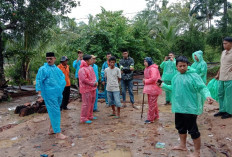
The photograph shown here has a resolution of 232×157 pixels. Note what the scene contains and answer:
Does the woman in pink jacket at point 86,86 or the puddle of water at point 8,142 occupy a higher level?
the woman in pink jacket at point 86,86

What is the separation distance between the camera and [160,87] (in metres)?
4.84

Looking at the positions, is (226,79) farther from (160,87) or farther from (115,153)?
(115,153)

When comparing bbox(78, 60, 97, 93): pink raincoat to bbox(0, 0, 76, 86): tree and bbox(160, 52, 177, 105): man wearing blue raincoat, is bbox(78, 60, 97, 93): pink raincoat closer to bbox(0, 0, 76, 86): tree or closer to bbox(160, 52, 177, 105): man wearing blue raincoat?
bbox(160, 52, 177, 105): man wearing blue raincoat

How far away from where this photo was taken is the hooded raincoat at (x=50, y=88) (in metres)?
4.21

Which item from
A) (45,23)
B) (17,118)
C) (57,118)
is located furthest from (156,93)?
(45,23)

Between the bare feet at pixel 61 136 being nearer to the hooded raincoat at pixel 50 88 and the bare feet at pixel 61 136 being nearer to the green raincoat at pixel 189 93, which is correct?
the hooded raincoat at pixel 50 88

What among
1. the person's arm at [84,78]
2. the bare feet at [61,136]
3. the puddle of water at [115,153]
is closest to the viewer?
the puddle of water at [115,153]

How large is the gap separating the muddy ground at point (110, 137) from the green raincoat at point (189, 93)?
773 mm

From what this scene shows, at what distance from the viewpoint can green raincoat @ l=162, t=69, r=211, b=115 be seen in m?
3.22

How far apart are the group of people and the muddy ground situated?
0.29 m

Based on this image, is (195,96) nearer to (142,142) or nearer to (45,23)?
(142,142)

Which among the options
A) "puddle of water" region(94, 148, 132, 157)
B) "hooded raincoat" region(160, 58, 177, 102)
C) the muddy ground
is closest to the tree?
the muddy ground

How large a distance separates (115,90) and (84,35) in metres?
4.79

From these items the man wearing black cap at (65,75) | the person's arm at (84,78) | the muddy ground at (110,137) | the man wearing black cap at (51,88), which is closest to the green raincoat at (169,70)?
the muddy ground at (110,137)
